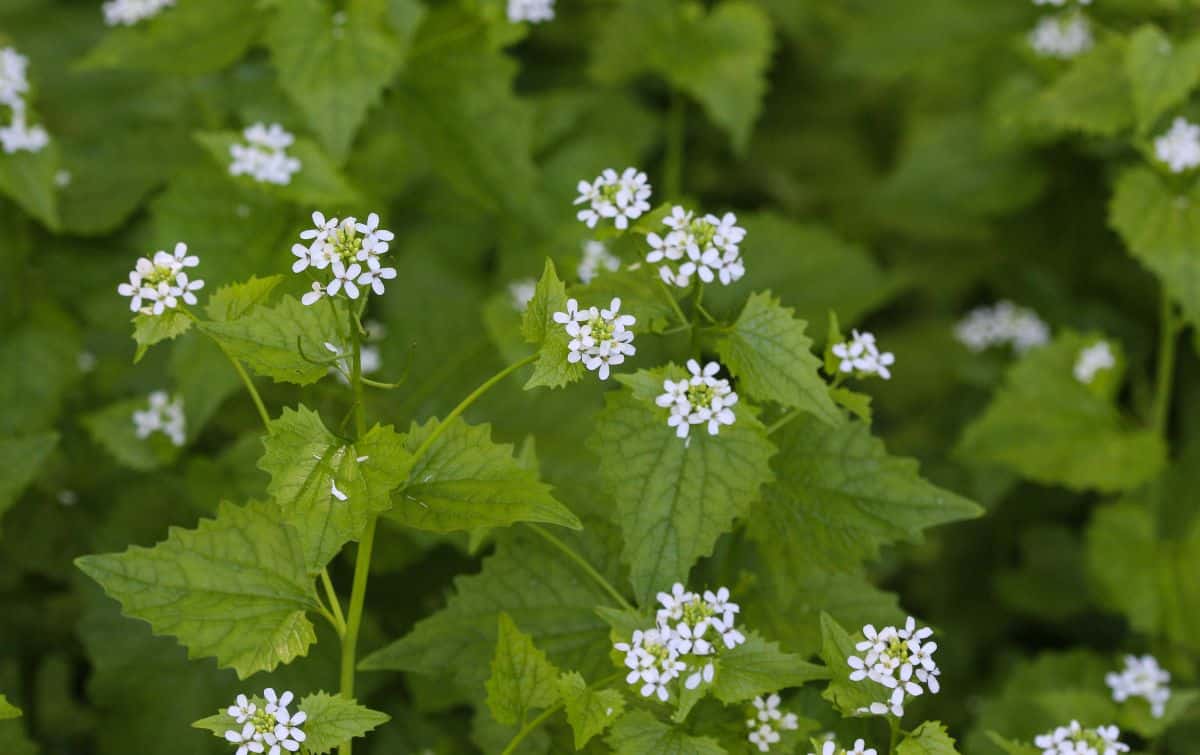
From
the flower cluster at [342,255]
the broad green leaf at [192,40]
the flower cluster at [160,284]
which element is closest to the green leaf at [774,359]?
the flower cluster at [342,255]

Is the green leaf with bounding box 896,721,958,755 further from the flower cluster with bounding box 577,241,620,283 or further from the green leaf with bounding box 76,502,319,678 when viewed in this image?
the flower cluster with bounding box 577,241,620,283

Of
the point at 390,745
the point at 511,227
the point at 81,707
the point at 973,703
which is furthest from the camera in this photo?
the point at 511,227

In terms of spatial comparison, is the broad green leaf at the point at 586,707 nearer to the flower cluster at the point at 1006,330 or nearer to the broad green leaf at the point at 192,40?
the broad green leaf at the point at 192,40

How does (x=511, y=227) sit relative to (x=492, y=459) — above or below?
below

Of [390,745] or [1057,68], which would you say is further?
[1057,68]

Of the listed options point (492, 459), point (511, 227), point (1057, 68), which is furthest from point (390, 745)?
point (1057, 68)

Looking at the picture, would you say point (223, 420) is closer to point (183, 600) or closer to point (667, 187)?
point (183, 600)

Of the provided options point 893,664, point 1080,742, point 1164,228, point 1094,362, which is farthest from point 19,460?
point 1164,228
